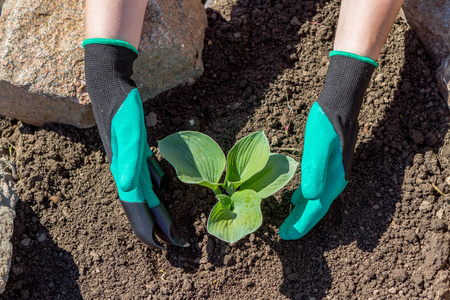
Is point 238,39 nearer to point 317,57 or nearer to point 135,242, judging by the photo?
point 317,57

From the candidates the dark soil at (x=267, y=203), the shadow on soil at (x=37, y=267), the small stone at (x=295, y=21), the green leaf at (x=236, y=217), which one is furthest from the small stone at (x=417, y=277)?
the shadow on soil at (x=37, y=267)

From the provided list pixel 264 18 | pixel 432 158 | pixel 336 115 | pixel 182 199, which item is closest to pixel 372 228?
pixel 432 158

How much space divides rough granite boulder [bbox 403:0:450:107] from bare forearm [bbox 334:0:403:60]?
0.94ft

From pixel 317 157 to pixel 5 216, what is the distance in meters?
1.19

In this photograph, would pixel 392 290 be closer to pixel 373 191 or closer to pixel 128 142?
pixel 373 191

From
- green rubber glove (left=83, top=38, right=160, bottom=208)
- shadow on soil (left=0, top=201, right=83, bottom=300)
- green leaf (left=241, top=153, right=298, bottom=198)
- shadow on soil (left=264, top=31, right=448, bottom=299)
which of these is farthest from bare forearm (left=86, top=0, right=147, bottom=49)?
shadow on soil (left=264, top=31, right=448, bottom=299)

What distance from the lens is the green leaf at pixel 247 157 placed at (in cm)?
152

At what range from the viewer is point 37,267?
5.62ft

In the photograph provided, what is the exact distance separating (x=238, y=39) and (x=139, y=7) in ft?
1.69

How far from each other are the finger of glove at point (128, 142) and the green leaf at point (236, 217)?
300 millimetres

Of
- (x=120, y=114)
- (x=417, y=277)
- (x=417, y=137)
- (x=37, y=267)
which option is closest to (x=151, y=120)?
(x=120, y=114)

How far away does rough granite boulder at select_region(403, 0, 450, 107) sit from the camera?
1755mm

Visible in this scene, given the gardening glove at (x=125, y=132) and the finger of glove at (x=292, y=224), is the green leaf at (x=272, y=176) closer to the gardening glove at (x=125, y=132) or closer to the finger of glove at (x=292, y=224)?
the finger of glove at (x=292, y=224)

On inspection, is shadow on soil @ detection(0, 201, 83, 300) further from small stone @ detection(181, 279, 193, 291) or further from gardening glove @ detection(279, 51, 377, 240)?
gardening glove @ detection(279, 51, 377, 240)
